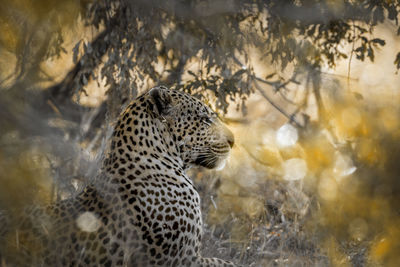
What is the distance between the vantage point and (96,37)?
9.25 meters

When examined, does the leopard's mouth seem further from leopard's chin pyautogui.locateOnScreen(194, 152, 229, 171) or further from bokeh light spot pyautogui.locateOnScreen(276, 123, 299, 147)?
bokeh light spot pyautogui.locateOnScreen(276, 123, 299, 147)

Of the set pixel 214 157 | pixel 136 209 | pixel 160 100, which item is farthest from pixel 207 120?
pixel 136 209

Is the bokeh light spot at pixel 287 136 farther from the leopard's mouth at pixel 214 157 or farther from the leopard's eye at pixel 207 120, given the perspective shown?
the leopard's eye at pixel 207 120

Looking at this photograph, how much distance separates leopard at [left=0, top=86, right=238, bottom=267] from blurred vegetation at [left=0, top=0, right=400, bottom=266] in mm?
360

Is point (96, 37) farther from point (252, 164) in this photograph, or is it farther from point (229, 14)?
point (252, 164)

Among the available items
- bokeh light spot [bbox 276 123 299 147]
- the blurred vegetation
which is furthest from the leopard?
bokeh light spot [bbox 276 123 299 147]

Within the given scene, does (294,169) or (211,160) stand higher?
(211,160)

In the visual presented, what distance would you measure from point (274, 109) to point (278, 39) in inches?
92.3

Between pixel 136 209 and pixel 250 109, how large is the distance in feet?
23.1

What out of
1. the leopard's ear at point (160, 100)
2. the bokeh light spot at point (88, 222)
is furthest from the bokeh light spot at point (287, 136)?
the bokeh light spot at point (88, 222)

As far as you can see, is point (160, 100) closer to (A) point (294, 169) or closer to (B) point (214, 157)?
(B) point (214, 157)

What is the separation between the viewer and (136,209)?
419 centimetres

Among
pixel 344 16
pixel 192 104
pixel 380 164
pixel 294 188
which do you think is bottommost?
pixel 294 188

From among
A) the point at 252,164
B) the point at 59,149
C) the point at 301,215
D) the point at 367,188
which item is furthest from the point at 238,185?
the point at 59,149
